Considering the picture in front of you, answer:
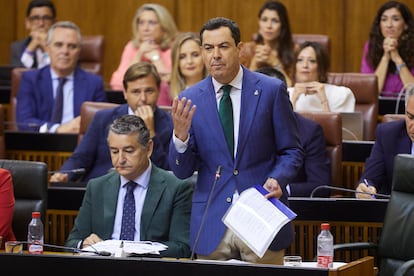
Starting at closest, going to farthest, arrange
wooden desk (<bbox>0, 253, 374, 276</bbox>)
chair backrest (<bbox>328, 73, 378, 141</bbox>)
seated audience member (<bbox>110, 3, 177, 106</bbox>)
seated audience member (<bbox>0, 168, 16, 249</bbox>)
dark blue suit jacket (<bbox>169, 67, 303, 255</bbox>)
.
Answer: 1. wooden desk (<bbox>0, 253, 374, 276</bbox>)
2. dark blue suit jacket (<bbox>169, 67, 303, 255</bbox>)
3. seated audience member (<bbox>0, 168, 16, 249</bbox>)
4. chair backrest (<bbox>328, 73, 378, 141</bbox>)
5. seated audience member (<bbox>110, 3, 177, 106</bbox>)

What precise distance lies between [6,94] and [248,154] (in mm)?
3990

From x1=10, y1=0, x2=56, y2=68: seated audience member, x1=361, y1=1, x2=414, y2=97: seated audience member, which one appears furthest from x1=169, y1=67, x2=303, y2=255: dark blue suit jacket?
x1=10, y1=0, x2=56, y2=68: seated audience member

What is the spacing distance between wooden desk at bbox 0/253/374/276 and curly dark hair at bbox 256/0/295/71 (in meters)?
3.70

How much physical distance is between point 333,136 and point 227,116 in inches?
71.6

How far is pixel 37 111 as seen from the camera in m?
7.05

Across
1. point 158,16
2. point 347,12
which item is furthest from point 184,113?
point 347,12

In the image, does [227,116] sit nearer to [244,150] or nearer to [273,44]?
[244,150]

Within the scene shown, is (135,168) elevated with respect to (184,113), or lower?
lower

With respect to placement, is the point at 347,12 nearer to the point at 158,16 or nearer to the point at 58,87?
the point at 158,16

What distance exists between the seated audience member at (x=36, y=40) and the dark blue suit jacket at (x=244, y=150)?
4435mm

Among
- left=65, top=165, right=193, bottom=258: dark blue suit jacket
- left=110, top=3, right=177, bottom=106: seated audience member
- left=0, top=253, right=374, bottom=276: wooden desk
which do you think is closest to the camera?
left=0, top=253, right=374, bottom=276: wooden desk

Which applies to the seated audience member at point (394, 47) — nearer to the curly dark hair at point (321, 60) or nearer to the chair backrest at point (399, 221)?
the curly dark hair at point (321, 60)

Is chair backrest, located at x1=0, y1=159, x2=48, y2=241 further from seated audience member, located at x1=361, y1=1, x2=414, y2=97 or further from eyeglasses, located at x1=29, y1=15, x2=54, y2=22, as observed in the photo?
eyeglasses, located at x1=29, y1=15, x2=54, y2=22

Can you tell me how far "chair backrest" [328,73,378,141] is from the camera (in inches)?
264
